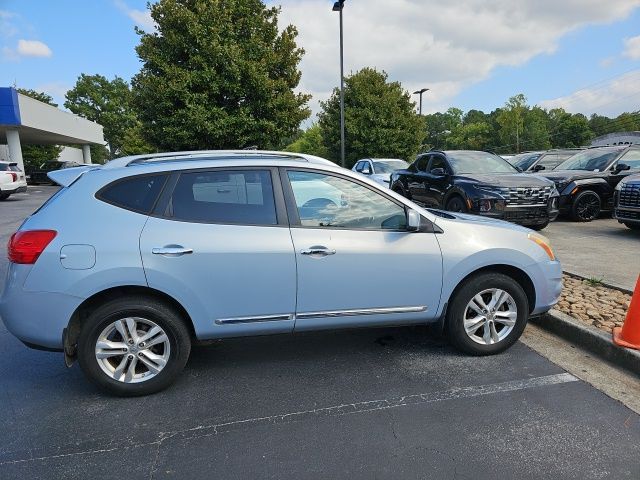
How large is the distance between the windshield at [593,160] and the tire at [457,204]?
4.40 metres

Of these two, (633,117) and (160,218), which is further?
(633,117)

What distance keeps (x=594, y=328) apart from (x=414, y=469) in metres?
2.53

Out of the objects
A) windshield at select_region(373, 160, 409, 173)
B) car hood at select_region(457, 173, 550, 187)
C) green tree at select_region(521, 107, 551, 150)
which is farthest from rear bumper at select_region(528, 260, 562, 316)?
green tree at select_region(521, 107, 551, 150)

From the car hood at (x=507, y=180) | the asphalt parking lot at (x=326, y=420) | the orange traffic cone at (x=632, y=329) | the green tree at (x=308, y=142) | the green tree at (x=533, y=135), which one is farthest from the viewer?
A: the green tree at (x=533, y=135)

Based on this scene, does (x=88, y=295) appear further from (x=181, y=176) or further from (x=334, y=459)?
(x=334, y=459)

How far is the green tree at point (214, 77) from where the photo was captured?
15.0 metres

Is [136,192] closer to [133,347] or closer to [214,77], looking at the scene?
[133,347]

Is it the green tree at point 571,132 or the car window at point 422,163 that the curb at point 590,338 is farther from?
the green tree at point 571,132

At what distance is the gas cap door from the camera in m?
3.04

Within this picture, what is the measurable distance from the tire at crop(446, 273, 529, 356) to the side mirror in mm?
689

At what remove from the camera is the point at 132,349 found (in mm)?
3205

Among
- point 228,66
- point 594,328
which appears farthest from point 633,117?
point 594,328

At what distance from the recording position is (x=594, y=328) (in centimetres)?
404

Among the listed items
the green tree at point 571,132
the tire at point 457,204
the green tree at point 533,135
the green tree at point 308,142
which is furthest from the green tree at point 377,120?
the green tree at point 571,132
